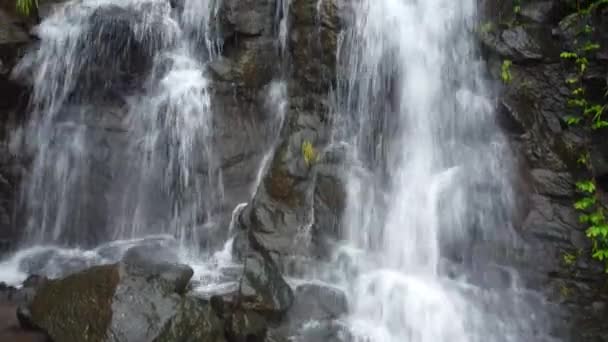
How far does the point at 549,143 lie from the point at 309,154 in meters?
4.19

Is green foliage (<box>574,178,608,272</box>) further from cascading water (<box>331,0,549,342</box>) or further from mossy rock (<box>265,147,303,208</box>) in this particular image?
mossy rock (<box>265,147,303,208</box>)

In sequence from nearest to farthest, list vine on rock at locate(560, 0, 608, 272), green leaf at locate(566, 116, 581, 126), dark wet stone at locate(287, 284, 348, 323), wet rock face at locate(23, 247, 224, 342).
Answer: wet rock face at locate(23, 247, 224, 342) → dark wet stone at locate(287, 284, 348, 323) → vine on rock at locate(560, 0, 608, 272) → green leaf at locate(566, 116, 581, 126)

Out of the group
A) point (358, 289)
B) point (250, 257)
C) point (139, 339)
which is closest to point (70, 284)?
point (139, 339)

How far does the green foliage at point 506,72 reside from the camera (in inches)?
360

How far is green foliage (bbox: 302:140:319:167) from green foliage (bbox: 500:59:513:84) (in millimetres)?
3732

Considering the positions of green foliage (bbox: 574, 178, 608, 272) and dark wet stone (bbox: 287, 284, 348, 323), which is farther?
green foliage (bbox: 574, 178, 608, 272)

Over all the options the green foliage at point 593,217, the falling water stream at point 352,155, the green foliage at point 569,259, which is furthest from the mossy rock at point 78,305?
the green foliage at point 593,217

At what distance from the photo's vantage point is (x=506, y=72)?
30.1 feet

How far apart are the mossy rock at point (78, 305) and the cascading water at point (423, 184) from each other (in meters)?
3.38

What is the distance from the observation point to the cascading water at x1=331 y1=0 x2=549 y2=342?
7.45 metres

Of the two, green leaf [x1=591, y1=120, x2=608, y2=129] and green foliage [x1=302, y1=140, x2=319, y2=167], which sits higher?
green leaf [x1=591, y1=120, x2=608, y2=129]

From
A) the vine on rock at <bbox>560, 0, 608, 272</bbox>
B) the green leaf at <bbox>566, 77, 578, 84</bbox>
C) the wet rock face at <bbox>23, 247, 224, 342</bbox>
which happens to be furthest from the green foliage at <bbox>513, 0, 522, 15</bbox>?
the wet rock face at <bbox>23, 247, 224, 342</bbox>

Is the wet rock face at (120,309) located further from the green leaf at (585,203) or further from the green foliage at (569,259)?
the green leaf at (585,203)

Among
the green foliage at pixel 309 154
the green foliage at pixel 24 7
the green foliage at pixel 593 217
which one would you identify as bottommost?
the green foliage at pixel 593 217
